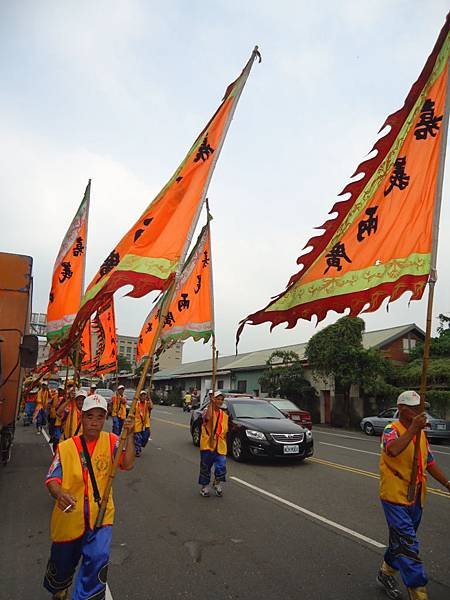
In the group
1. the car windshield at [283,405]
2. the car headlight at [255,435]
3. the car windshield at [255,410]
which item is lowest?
the car headlight at [255,435]

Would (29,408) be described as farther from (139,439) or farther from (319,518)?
(319,518)

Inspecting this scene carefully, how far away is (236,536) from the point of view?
5395 mm

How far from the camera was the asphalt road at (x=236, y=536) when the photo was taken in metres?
4.04

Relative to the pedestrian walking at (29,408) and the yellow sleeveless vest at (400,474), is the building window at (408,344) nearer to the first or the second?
the pedestrian walking at (29,408)

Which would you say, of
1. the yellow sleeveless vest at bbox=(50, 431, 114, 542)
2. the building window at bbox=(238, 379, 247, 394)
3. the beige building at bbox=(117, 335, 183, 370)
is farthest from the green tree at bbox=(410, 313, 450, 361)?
the beige building at bbox=(117, 335, 183, 370)

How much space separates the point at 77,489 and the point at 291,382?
88.7ft

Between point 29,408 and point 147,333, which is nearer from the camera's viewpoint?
point 147,333

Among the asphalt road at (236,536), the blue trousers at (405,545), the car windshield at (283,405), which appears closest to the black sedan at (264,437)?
the asphalt road at (236,536)

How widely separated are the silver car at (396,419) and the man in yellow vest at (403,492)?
13796mm

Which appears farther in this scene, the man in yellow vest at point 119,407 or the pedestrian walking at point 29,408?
the pedestrian walking at point 29,408

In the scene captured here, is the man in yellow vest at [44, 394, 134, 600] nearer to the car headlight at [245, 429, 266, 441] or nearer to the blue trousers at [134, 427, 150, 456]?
the car headlight at [245, 429, 266, 441]

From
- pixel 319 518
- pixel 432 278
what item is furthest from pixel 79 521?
pixel 319 518

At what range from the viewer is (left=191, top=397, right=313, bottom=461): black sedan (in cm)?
1014

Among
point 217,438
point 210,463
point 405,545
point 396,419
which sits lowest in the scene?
point 396,419
